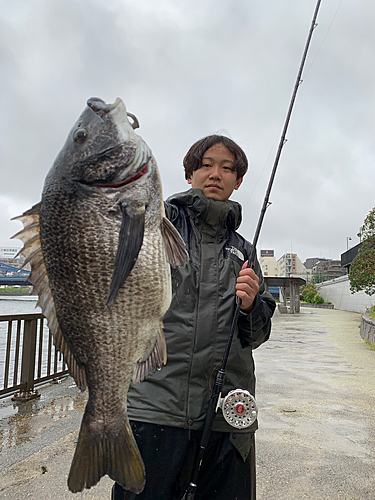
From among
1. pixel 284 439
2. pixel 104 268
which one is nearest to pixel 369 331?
pixel 284 439

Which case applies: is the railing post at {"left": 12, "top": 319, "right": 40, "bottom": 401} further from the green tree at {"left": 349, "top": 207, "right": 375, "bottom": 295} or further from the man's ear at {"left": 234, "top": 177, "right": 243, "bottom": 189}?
the green tree at {"left": 349, "top": 207, "right": 375, "bottom": 295}

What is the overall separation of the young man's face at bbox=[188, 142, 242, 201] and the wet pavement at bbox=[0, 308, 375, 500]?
8.65ft

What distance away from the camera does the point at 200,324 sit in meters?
2.17

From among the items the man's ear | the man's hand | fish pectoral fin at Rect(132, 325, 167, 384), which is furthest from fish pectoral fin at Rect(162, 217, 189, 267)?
the man's ear

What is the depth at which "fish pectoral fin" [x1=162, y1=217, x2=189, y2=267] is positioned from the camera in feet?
5.59

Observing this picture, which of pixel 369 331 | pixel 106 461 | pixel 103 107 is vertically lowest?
pixel 369 331

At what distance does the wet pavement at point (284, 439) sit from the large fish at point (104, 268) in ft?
6.91

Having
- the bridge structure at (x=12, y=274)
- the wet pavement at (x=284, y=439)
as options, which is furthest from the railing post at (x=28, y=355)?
the bridge structure at (x=12, y=274)

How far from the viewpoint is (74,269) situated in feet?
5.15

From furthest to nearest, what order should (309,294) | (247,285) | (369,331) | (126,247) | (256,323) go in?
(309,294)
(369,331)
(256,323)
(247,285)
(126,247)

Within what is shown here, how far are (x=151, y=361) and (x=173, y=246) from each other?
525 mm

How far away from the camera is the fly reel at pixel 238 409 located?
2092 millimetres

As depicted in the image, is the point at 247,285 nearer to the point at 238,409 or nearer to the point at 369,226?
the point at 238,409

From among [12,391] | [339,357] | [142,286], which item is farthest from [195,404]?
[339,357]
